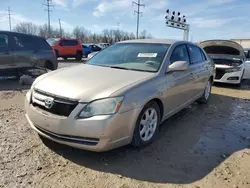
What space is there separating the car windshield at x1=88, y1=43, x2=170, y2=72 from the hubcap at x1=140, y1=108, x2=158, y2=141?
685mm

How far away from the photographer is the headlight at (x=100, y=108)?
8.69 feet

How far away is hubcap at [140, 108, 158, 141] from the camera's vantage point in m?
3.21

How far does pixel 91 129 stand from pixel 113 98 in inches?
17.2

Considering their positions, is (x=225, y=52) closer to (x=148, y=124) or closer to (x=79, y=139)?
(x=148, y=124)

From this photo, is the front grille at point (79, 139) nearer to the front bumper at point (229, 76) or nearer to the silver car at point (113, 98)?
the silver car at point (113, 98)

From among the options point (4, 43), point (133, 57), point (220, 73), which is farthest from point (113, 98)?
point (220, 73)

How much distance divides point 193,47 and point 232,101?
2.34 m

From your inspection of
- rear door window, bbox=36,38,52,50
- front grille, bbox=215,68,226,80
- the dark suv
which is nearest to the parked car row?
front grille, bbox=215,68,226,80

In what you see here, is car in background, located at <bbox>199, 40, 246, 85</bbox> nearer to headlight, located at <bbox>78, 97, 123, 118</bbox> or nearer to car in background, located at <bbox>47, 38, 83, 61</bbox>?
headlight, located at <bbox>78, 97, 123, 118</bbox>

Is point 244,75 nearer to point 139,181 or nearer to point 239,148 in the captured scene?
point 239,148

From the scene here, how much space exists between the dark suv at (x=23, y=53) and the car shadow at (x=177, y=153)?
17.3 feet

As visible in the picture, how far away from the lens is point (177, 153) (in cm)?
324

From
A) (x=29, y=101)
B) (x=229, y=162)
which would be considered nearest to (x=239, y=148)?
(x=229, y=162)

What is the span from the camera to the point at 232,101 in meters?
6.43
